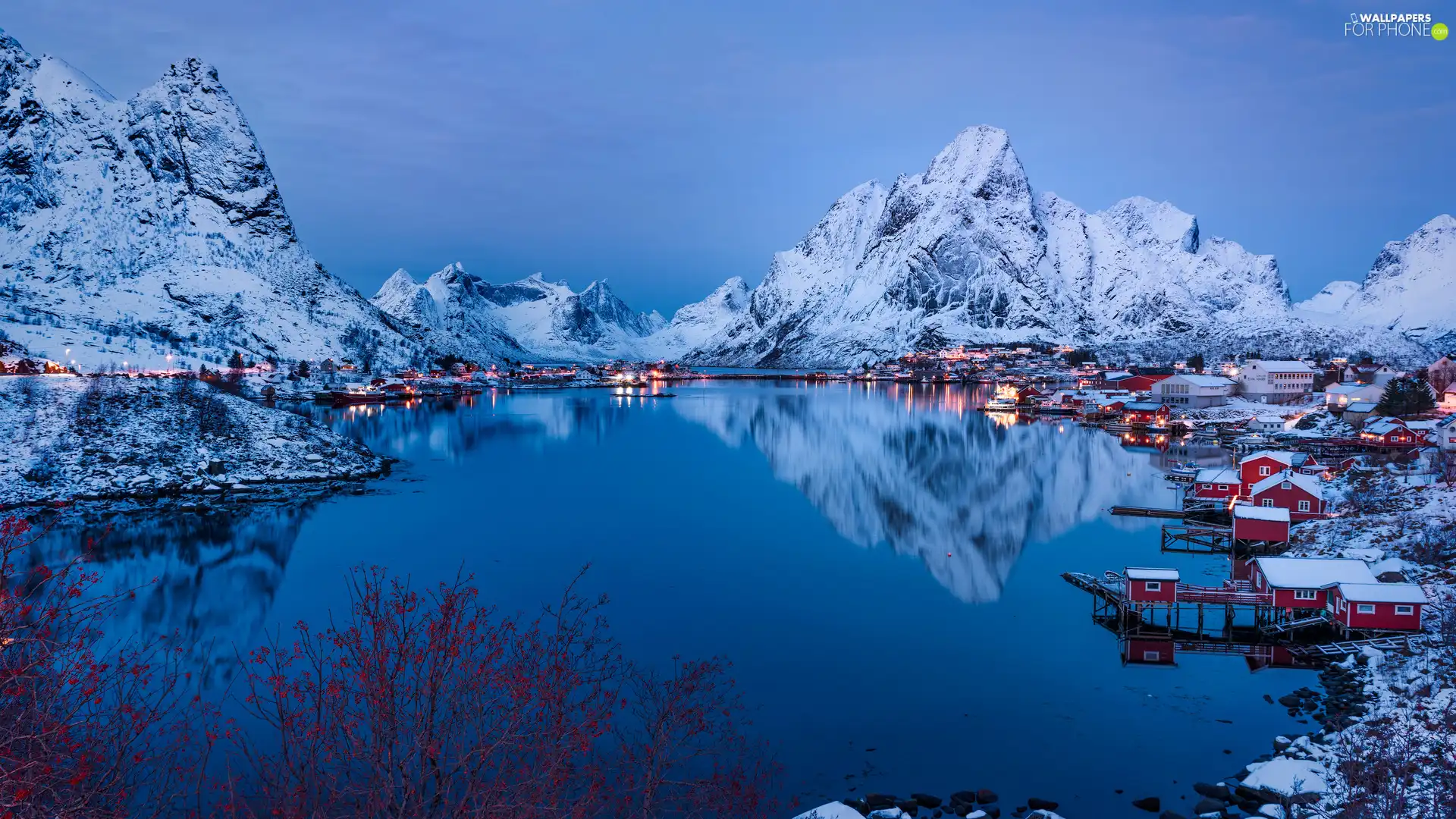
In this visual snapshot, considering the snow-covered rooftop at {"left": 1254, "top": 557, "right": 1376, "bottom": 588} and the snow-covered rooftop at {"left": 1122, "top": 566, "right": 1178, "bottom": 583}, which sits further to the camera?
the snow-covered rooftop at {"left": 1122, "top": 566, "right": 1178, "bottom": 583}

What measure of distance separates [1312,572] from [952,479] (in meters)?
22.7

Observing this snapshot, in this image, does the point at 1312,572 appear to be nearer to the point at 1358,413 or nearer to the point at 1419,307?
the point at 1358,413

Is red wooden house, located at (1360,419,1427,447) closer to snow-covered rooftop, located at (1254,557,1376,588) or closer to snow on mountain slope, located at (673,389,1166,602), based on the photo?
snow on mountain slope, located at (673,389,1166,602)

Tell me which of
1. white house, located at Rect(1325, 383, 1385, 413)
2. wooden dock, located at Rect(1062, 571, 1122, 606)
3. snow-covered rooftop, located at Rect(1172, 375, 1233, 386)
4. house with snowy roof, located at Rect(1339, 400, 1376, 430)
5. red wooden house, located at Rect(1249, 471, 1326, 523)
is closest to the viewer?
wooden dock, located at Rect(1062, 571, 1122, 606)

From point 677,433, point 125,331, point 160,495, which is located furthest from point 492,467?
point 125,331

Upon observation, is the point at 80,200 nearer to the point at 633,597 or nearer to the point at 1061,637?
the point at 633,597

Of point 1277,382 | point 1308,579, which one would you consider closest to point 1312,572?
point 1308,579

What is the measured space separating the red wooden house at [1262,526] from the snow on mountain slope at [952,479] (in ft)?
18.5

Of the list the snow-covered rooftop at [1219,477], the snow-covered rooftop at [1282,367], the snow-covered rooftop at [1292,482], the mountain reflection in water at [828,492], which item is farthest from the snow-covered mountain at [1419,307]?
the snow-covered rooftop at [1292,482]

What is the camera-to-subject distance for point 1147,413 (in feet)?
230

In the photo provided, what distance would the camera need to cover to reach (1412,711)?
14586mm

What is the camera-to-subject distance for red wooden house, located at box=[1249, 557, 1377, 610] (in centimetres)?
2020

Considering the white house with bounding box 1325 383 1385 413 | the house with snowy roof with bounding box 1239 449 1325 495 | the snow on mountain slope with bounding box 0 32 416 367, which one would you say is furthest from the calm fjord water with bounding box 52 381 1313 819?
the snow on mountain slope with bounding box 0 32 416 367

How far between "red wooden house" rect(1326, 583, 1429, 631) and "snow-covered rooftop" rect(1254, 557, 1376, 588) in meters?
0.58
